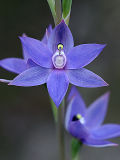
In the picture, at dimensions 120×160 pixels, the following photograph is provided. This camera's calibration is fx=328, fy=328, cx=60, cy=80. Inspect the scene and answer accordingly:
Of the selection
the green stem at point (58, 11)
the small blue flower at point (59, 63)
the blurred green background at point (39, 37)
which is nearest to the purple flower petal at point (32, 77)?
the small blue flower at point (59, 63)

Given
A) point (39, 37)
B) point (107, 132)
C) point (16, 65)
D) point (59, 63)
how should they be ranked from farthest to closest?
point (39, 37) < point (107, 132) < point (16, 65) < point (59, 63)

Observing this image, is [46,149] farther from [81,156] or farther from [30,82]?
[30,82]

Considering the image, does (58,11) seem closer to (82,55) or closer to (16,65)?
(82,55)

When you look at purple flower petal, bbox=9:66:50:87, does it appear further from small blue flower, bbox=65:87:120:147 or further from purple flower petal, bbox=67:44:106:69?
small blue flower, bbox=65:87:120:147

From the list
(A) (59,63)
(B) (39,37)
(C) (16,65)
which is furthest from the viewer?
(B) (39,37)

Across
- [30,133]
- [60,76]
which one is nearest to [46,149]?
[30,133]

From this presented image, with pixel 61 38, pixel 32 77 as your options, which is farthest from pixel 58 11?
pixel 32 77

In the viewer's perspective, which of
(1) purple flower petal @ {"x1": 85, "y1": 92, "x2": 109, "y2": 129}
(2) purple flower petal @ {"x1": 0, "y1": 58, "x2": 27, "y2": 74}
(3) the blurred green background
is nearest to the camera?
(2) purple flower petal @ {"x1": 0, "y1": 58, "x2": 27, "y2": 74}

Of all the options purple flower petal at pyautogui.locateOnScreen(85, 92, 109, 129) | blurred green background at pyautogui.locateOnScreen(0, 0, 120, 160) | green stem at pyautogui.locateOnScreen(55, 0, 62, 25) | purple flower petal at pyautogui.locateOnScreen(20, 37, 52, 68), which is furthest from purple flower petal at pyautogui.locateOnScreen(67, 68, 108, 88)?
blurred green background at pyautogui.locateOnScreen(0, 0, 120, 160)
